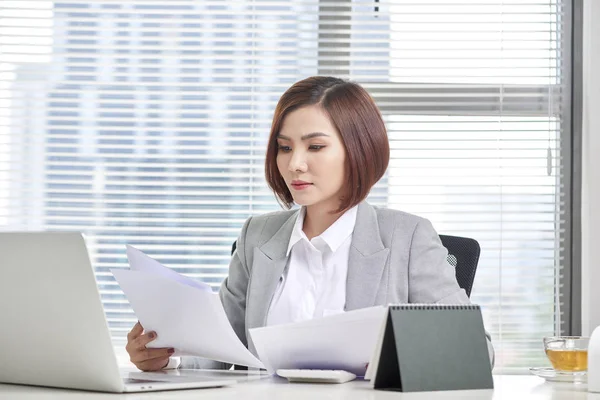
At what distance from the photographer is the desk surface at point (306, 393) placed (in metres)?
1.07

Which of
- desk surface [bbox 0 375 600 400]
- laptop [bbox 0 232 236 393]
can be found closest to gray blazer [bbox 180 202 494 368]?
desk surface [bbox 0 375 600 400]

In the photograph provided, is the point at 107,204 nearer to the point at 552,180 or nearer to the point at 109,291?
the point at 109,291

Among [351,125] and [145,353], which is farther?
[351,125]

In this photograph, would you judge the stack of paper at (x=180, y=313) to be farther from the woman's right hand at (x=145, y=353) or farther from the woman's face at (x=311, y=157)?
the woman's face at (x=311, y=157)

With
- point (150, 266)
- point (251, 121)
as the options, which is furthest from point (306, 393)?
point (251, 121)

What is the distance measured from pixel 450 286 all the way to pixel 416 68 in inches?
60.3

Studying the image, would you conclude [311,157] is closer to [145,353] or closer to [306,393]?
[145,353]

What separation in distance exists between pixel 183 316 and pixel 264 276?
2.15 ft

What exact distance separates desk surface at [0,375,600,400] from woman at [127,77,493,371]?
2.09 feet

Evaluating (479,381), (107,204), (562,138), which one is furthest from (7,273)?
(562,138)

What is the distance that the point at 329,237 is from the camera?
1.98 meters

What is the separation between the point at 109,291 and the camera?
3.21m

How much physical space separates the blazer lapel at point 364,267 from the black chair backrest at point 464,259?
23 centimetres

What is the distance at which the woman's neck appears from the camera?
81.5 inches
